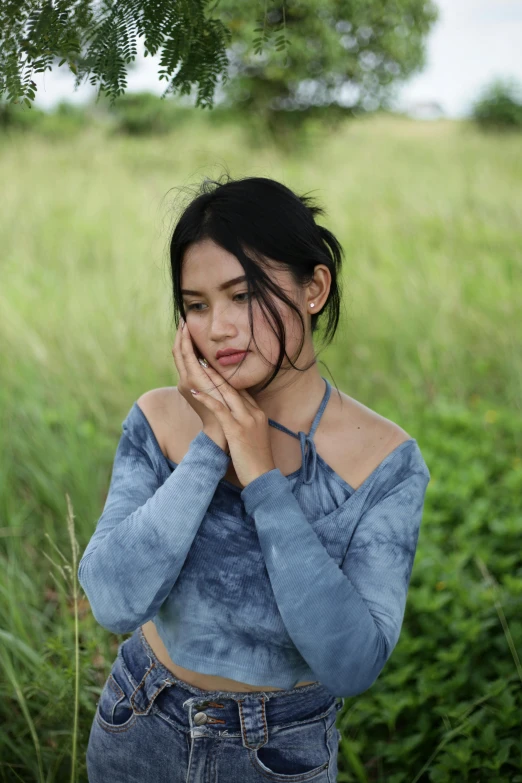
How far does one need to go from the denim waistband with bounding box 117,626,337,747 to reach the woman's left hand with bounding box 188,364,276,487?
18.0 inches

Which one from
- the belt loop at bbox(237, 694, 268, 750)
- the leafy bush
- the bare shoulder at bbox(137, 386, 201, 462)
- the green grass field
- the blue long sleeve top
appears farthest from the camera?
the leafy bush

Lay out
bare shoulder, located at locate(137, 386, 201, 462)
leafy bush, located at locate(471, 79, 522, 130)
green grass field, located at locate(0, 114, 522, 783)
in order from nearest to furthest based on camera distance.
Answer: bare shoulder, located at locate(137, 386, 201, 462) → green grass field, located at locate(0, 114, 522, 783) → leafy bush, located at locate(471, 79, 522, 130)

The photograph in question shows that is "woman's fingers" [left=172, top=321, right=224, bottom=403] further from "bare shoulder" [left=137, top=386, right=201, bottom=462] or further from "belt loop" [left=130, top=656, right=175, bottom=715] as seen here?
"belt loop" [left=130, top=656, right=175, bottom=715]

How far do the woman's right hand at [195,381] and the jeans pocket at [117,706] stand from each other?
59 centimetres

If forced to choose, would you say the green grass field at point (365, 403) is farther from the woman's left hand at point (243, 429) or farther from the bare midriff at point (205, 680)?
the woman's left hand at point (243, 429)

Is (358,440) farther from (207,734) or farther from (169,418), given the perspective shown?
(207,734)

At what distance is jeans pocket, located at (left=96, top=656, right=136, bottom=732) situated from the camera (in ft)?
4.89

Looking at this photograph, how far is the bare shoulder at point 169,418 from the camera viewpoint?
61.8 inches

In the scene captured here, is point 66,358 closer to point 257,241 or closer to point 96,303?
point 96,303

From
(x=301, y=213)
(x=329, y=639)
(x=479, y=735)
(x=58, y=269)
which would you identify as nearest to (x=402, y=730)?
(x=479, y=735)

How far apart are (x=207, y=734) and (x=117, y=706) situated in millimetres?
238

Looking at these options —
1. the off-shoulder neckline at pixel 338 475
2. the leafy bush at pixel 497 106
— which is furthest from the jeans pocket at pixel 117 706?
the leafy bush at pixel 497 106

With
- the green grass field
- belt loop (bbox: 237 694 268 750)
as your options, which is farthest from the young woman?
the green grass field

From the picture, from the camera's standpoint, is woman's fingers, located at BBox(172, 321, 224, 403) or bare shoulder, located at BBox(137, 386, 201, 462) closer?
woman's fingers, located at BBox(172, 321, 224, 403)
